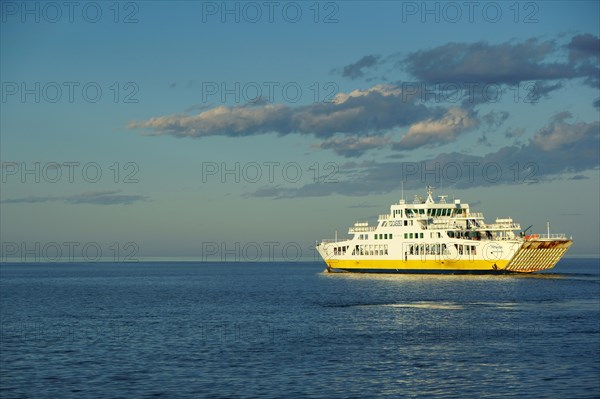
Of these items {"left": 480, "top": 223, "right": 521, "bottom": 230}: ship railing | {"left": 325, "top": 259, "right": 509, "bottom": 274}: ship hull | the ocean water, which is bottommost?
the ocean water

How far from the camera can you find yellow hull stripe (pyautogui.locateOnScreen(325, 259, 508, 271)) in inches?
4402

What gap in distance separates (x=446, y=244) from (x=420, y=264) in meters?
5.66

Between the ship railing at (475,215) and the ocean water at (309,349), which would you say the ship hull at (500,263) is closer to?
the ship railing at (475,215)

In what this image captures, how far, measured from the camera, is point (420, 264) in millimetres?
117938

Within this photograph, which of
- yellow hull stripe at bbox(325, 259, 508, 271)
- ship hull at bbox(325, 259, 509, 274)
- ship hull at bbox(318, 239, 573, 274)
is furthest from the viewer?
ship hull at bbox(325, 259, 509, 274)

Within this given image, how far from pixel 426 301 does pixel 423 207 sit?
46084 millimetres

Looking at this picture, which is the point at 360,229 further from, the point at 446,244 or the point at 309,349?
the point at 309,349

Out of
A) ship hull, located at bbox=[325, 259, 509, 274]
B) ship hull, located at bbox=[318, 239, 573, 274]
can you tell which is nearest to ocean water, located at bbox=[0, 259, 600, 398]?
ship hull, located at bbox=[318, 239, 573, 274]

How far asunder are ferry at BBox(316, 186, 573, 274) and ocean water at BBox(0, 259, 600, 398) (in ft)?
104

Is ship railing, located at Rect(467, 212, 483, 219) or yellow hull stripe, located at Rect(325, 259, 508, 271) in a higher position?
ship railing, located at Rect(467, 212, 483, 219)

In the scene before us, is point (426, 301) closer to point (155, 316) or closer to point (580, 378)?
point (155, 316)

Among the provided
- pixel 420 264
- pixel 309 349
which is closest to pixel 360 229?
pixel 420 264

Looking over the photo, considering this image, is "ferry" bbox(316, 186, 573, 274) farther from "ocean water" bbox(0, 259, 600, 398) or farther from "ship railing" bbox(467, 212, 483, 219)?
"ocean water" bbox(0, 259, 600, 398)

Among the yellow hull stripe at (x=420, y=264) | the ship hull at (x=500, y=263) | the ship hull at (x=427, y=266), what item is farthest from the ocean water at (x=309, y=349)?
the ship hull at (x=427, y=266)
